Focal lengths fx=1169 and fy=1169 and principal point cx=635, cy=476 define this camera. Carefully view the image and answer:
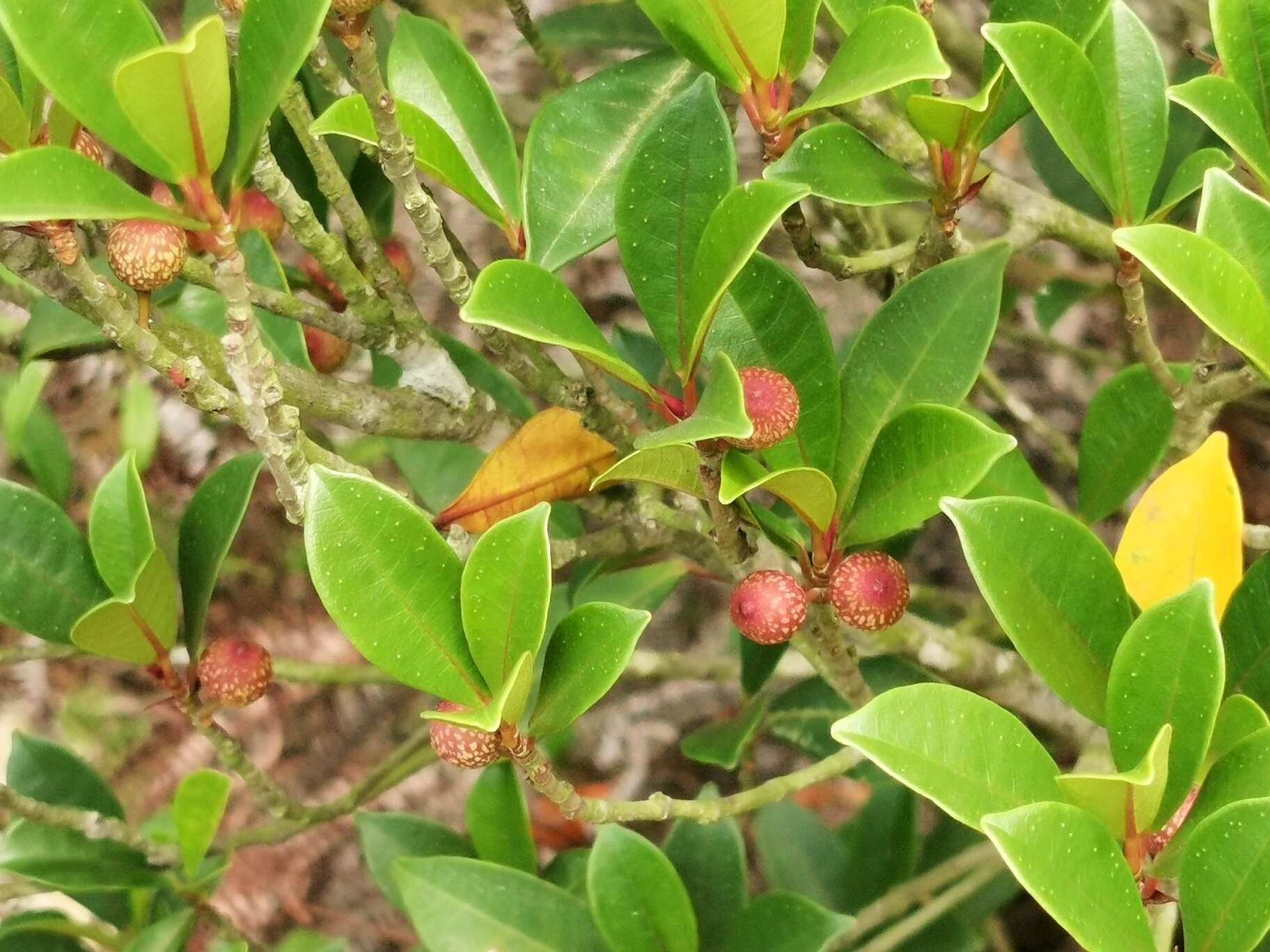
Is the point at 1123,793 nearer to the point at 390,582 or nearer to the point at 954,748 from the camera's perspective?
the point at 954,748

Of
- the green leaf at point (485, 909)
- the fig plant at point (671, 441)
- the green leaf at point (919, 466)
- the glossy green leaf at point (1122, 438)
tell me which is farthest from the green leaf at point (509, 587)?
the glossy green leaf at point (1122, 438)

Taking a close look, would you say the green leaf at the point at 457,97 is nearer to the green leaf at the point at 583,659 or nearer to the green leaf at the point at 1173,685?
the green leaf at the point at 583,659

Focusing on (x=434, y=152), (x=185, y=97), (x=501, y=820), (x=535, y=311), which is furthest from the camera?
(x=501, y=820)

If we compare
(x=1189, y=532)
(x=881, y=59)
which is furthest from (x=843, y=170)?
(x=1189, y=532)

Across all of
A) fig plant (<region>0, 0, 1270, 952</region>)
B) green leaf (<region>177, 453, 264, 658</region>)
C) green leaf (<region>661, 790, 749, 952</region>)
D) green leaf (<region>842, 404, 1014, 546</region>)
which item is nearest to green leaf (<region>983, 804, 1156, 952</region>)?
fig plant (<region>0, 0, 1270, 952</region>)

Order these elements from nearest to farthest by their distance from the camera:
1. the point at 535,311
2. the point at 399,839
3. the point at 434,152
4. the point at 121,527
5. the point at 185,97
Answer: the point at 185,97 < the point at 535,311 < the point at 434,152 < the point at 121,527 < the point at 399,839

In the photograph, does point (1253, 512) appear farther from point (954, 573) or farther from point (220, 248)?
point (220, 248)
